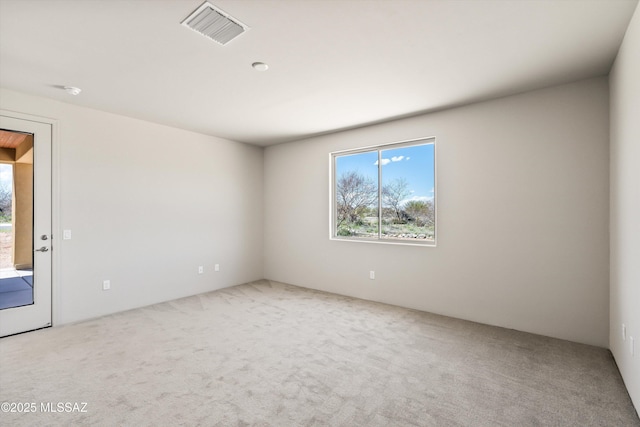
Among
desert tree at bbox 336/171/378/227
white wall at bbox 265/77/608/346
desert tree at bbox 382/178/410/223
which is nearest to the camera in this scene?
white wall at bbox 265/77/608/346

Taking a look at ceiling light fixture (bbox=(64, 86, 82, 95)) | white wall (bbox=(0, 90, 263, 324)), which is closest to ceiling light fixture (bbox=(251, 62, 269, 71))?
ceiling light fixture (bbox=(64, 86, 82, 95))

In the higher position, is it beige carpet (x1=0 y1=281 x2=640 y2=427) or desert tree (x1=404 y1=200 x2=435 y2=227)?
desert tree (x1=404 y1=200 x2=435 y2=227)

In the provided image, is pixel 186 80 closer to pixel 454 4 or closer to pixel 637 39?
pixel 454 4

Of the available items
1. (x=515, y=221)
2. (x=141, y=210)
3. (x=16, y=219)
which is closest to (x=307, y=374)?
(x=515, y=221)

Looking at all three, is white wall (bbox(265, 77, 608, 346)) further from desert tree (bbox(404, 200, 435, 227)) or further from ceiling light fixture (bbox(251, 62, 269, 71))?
ceiling light fixture (bbox(251, 62, 269, 71))

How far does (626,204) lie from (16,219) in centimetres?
568

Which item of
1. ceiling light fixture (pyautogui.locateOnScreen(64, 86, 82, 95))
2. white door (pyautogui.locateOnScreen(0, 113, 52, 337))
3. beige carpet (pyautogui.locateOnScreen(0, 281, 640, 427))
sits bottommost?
beige carpet (pyautogui.locateOnScreen(0, 281, 640, 427))

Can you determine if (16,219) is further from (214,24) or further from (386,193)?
(386,193)

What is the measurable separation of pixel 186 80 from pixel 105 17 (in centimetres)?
101

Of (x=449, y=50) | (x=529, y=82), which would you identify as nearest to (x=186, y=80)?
(x=449, y=50)

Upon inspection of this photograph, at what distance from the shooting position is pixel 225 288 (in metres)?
5.41

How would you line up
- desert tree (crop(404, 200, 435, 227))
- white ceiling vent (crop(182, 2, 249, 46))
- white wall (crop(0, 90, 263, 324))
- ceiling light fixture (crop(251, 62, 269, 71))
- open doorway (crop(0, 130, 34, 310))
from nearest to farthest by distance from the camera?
A: white ceiling vent (crop(182, 2, 249, 46)) → ceiling light fixture (crop(251, 62, 269, 71)) → open doorway (crop(0, 130, 34, 310)) → white wall (crop(0, 90, 263, 324)) → desert tree (crop(404, 200, 435, 227))

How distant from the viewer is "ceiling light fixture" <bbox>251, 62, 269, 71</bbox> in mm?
2741

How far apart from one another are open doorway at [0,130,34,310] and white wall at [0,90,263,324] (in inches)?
10.3
